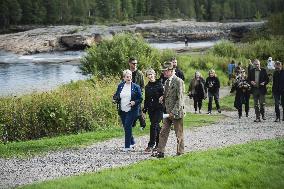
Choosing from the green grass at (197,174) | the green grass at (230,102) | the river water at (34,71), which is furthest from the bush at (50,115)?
the river water at (34,71)

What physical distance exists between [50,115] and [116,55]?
1529cm

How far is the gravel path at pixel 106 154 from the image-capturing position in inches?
436

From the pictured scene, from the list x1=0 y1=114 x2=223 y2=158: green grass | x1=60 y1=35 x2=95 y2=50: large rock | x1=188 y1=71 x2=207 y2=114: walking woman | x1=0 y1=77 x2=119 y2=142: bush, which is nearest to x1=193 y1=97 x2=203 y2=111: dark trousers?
x1=188 y1=71 x2=207 y2=114: walking woman

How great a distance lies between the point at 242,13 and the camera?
607 feet

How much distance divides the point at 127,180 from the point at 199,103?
14.1 m

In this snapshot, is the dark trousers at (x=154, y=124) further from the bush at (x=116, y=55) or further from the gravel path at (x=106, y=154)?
the bush at (x=116, y=55)

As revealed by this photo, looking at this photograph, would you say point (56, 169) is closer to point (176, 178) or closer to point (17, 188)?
point (17, 188)

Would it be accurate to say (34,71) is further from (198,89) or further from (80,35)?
(80,35)

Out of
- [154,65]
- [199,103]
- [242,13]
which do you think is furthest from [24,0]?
[199,103]

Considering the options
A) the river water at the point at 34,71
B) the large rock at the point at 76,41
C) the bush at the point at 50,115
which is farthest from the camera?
the large rock at the point at 76,41

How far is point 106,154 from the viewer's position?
13.2 meters

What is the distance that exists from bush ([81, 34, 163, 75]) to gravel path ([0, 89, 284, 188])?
14563mm

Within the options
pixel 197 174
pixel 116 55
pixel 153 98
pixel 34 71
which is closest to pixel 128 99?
pixel 153 98

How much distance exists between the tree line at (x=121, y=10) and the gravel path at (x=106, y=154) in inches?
4526
